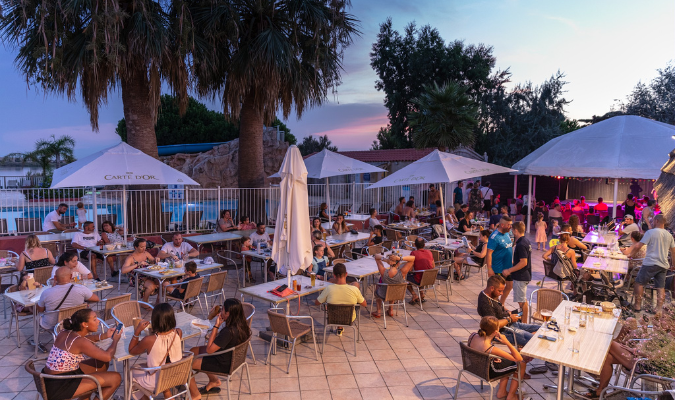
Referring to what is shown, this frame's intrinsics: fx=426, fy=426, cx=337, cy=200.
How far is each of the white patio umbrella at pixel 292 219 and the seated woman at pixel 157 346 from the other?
221cm

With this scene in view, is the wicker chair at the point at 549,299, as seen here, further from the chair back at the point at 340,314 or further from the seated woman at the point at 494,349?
the chair back at the point at 340,314

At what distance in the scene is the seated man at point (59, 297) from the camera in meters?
5.35

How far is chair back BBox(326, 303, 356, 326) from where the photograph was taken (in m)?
5.72

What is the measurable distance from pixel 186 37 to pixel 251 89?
112 inches

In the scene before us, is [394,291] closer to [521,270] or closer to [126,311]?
[521,270]

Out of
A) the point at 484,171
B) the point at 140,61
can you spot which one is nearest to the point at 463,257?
the point at 484,171

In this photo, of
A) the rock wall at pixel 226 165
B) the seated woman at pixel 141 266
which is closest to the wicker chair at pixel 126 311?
the seated woman at pixel 141 266

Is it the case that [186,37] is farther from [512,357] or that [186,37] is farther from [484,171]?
[512,357]

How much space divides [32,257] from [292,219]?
464cm

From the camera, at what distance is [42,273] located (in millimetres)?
6961

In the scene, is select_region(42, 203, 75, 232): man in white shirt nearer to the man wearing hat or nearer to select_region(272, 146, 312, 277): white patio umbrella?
select_region(272, 146, 312, 277): white patio umbrella

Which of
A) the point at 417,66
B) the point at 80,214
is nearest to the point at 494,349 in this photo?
the point at 80,214

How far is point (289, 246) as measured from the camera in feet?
20.4

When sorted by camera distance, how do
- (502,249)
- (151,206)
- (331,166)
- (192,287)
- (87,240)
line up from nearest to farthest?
(192,287)
(502,249)
(87,240)
(151,206)
(331,166)
